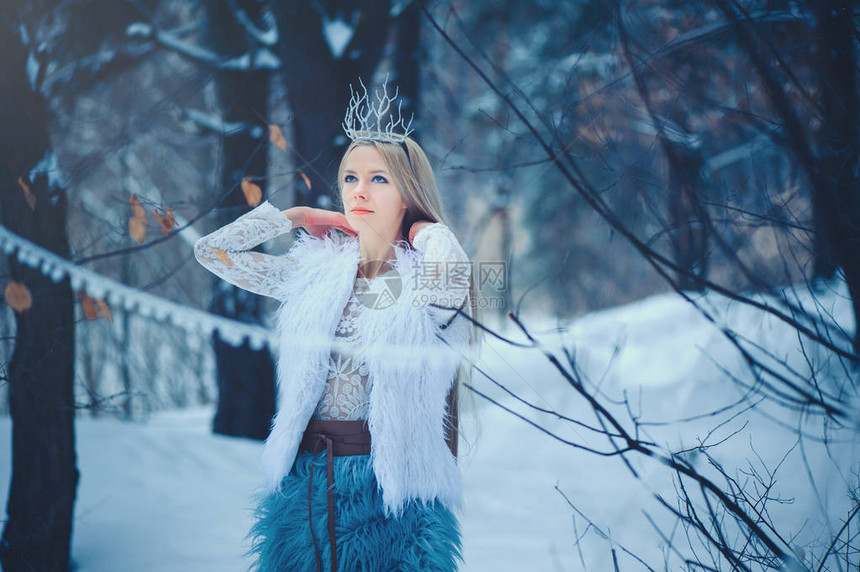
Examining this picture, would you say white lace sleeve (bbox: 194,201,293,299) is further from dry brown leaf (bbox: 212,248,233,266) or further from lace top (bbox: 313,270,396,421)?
lace top (bbox: 313,270,396,421)

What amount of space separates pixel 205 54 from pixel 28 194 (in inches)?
67.8

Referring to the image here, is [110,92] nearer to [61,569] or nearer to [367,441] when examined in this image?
[61,569]

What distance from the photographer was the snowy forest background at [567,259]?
1.57 m

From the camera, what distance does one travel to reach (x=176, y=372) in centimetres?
916

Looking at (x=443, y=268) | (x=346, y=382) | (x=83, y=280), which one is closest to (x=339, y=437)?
(x=346, y=382)

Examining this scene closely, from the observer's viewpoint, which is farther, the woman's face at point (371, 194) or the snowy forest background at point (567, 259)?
the woman's face at point (371, 194)

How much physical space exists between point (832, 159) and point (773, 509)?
1981 millimetres

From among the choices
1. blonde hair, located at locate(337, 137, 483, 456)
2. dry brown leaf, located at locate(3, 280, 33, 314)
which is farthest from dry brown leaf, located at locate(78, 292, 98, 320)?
blonde hair, located at locate(337, 137, 483, 456)

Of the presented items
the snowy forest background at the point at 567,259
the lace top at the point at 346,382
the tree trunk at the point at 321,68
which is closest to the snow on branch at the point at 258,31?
the snowy forest background at the point at 567,259

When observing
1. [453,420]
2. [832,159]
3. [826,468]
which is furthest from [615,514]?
[832,159]

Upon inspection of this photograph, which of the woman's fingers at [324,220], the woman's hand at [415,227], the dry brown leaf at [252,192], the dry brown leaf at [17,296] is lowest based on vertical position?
the dry brown leaf at [17,296]

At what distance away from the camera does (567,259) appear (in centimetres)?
371

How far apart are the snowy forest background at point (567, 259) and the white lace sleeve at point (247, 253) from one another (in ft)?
1.68

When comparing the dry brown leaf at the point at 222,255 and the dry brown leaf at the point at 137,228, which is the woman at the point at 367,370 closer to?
the dry brown leaf at the point at 222,255
